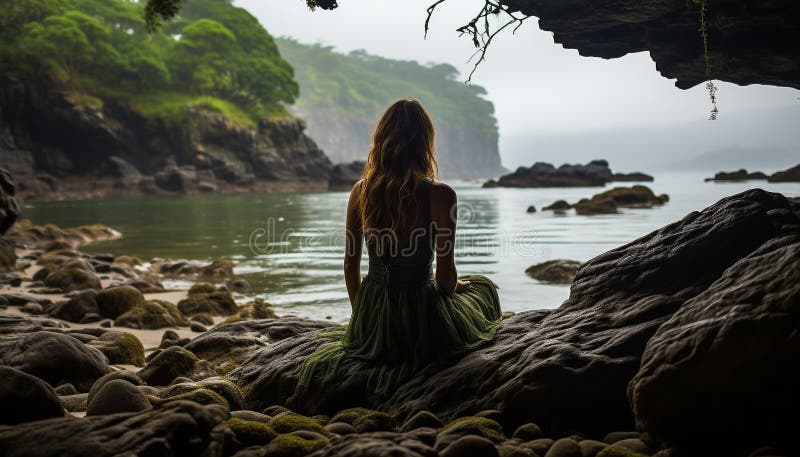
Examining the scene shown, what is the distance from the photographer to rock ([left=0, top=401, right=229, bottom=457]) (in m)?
2.54

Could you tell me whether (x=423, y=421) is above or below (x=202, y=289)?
above

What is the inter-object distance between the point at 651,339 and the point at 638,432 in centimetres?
49

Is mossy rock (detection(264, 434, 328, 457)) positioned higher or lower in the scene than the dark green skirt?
lower

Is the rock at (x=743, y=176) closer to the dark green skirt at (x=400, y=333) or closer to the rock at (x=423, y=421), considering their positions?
the dark green skirt at (x=400, y=333)

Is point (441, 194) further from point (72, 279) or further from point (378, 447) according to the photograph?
point (72, 279)

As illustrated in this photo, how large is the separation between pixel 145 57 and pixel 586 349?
64.1 meters

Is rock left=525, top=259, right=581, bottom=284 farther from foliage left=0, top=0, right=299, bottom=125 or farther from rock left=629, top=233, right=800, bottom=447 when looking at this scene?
foliage left=0, top=0, right=299, bottom=125

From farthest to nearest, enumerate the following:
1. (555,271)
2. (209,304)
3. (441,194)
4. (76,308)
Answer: (555,271) < (209,304) < (76,308) < (441,194)

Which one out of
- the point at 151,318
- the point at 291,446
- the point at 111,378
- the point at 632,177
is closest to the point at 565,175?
the point at 632,177

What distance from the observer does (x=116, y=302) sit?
827cm

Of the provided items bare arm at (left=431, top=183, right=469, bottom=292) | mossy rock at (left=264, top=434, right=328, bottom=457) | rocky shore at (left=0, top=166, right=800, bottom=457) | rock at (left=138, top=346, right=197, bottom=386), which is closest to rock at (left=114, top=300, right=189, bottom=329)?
rocky shore at (left=0, top=166, right=800, bottom=457)

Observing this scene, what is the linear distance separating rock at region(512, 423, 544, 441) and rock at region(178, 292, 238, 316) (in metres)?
6.83

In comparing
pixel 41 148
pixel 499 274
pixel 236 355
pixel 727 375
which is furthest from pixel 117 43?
pixel 727 375

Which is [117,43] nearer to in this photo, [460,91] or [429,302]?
[429,302]
